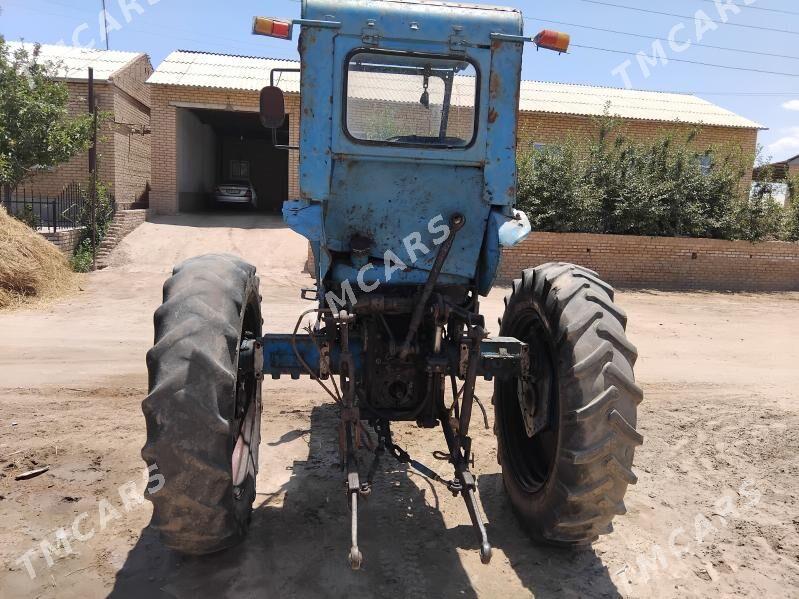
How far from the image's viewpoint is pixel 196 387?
2727 mm

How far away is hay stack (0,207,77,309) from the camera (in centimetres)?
1035

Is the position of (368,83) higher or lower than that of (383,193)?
higher

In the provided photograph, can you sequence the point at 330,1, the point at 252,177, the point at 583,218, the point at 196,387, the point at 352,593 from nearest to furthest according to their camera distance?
the point at 196,387 → the point at 352,593 → the point at 330,1 → the point at 583,218 → the point at 252,177

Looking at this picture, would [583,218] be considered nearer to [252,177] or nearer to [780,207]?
[780,207]

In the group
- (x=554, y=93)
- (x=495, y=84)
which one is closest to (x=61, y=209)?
(x=495, y=84)

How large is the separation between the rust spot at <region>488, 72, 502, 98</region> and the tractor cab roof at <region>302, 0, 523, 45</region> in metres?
0.17

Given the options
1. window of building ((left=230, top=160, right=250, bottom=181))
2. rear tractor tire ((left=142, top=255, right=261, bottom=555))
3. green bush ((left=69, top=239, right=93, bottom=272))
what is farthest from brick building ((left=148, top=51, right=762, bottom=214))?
rear tractor tire ((left=142, top=255, right=261, bottom=555))

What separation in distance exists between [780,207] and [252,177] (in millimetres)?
21240

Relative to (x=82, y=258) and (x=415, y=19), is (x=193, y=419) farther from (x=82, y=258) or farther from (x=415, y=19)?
(x=82, y=258)

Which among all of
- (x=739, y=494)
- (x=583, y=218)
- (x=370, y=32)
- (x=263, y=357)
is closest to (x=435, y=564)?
(x=263, y=357)

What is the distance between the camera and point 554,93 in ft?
74.6

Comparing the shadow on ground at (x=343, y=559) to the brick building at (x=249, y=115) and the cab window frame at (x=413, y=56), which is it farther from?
the brick building at (x=249, y=115)

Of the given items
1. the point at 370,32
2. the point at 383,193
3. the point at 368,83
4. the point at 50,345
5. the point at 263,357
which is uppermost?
the point at 370,32

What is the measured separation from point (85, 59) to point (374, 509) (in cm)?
2133
